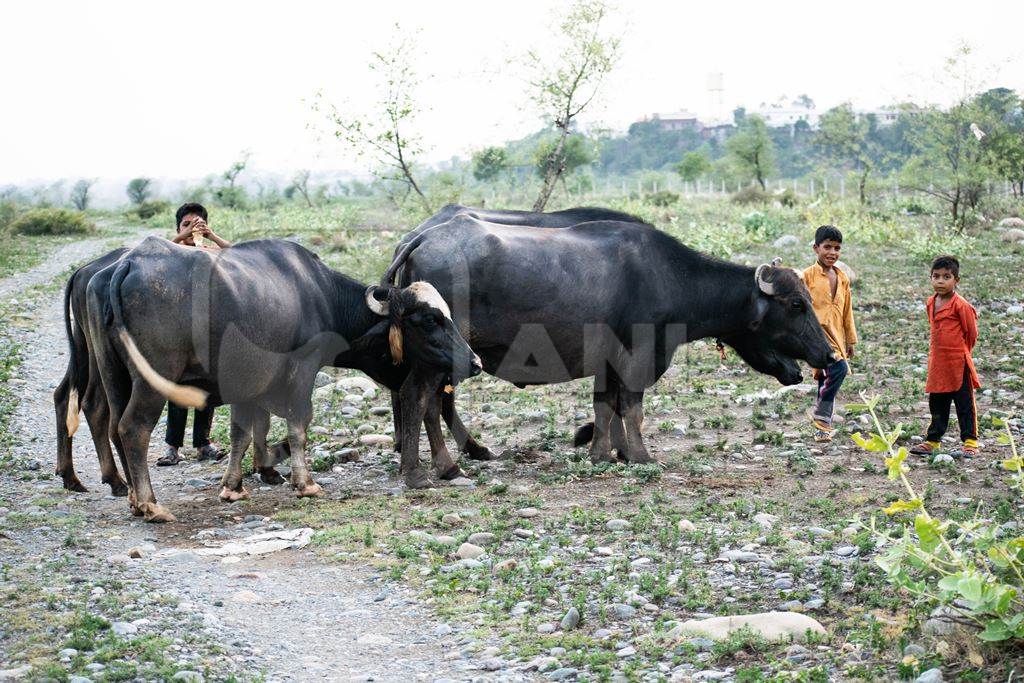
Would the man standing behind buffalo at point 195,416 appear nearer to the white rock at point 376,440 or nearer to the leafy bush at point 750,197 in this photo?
the white rock at point 376,440

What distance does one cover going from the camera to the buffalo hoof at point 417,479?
870 centimetres

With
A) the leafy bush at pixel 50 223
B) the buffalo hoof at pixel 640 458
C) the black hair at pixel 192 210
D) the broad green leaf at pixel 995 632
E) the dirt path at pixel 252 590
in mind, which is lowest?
the dirt path at pixel 252 590

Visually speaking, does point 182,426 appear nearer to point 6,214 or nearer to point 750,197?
point 6,214

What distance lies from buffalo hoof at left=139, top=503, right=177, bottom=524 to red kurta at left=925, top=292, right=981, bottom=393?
602 cm

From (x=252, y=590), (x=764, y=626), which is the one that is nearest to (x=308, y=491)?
(x=252, y=590)

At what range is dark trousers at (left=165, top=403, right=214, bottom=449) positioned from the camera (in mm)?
9883

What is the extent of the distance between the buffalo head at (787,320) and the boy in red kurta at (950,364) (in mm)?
998

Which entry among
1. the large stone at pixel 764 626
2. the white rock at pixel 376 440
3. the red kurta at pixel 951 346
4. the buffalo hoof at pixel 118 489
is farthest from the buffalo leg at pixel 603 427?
the large stone at pixel 764 626

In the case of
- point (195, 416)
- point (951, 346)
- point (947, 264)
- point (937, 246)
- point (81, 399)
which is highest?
point (947, 264)

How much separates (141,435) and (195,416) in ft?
6.92

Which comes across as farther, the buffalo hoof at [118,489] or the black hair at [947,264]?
the black hair at [947,264]

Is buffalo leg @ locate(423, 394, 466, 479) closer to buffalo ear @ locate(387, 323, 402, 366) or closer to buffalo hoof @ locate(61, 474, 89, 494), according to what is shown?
buffalo ear @ locate(387, 323, 402, 366)

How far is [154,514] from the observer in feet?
25.7

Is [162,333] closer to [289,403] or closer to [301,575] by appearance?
[289,403]
